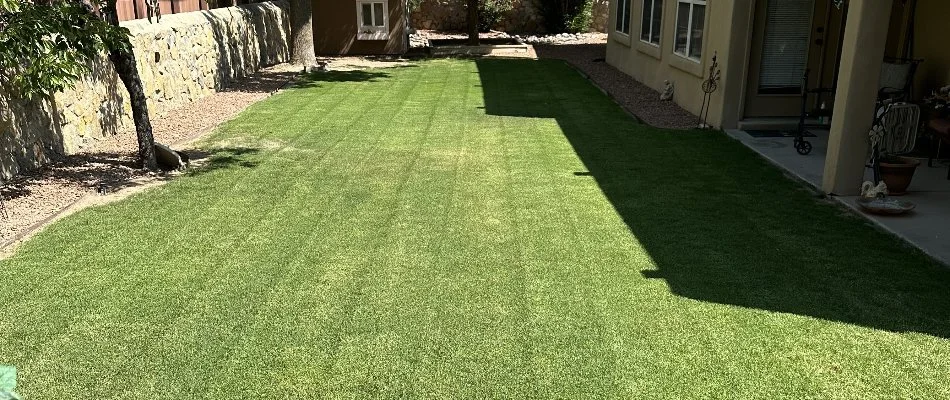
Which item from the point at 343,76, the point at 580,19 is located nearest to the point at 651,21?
the point at 343,76

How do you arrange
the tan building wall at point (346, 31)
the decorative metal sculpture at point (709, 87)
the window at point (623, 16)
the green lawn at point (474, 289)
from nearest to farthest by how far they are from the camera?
the green lawn at point (474, 289), the decorative metal sculpture at point (709, 87), the window at point (623, 16), the tan building wall at point (346, 31)

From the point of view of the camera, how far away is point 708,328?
12.8 feet

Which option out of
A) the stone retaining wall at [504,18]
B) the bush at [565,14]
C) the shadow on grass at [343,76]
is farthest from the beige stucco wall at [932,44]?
the stone retaining wall at [504,18]

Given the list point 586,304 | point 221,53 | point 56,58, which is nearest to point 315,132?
point 56,58

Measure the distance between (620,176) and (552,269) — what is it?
2.63 meters

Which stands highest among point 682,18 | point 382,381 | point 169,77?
point 682,18

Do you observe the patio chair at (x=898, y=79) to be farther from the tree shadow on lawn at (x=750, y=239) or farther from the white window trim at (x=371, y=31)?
the white window trim at (x=371, y=31)

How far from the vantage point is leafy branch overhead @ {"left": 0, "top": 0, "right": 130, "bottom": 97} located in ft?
16.7

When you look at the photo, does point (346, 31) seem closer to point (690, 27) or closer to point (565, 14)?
point (565, 14)

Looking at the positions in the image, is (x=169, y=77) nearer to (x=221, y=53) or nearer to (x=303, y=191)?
(x=221, y=53)

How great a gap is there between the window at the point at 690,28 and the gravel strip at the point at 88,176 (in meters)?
7.11

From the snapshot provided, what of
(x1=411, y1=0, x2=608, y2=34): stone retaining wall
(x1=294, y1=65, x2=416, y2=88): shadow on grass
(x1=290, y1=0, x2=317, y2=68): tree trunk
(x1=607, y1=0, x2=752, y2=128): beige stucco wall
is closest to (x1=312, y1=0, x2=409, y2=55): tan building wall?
(x1=290, y1=0, x2=317, y2=68): tree trunk

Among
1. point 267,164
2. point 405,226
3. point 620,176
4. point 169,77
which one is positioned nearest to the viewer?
point 405,226

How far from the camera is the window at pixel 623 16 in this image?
15151 millimetres
